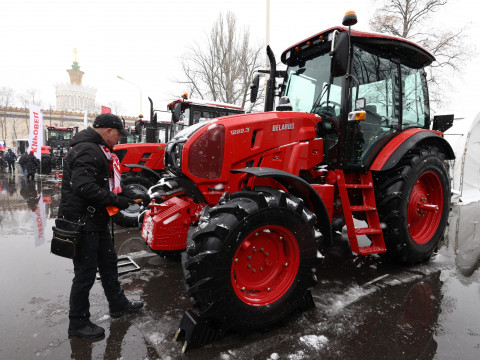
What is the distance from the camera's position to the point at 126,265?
168 inches

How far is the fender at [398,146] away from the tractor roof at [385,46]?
1042 millimetres

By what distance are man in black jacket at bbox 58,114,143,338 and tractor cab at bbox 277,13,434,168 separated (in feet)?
7.07

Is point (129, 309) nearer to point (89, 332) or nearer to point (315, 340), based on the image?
point (89, 332)

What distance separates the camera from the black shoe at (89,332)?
2592 millimetres

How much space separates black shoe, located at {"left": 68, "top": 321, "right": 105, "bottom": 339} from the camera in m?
2.59

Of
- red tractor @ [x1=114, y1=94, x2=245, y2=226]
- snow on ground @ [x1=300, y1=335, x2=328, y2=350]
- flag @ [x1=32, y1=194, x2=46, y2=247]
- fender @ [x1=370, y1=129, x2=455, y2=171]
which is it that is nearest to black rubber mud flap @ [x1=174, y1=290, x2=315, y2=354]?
snow on ground @ [x1=300, y1=335, x2=328, y2=350]

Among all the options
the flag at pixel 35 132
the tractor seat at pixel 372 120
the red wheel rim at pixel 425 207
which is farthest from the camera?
the flag at pixel 35 132

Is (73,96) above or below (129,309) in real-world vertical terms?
above

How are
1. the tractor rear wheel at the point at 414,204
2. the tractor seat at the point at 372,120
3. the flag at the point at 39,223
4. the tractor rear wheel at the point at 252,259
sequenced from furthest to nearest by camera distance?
the flag at the point at 39,223 → the tractor seat at the point at 372,120 → the tractor rear wheel at the point at 414,204 → the tractor rear wheel at the point at 252,259

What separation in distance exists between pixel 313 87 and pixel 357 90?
0.55m

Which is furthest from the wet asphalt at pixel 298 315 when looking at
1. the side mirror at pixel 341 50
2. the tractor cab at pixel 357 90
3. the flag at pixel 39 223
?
the side mirror at pixel 341 50

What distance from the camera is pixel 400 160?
4047mm

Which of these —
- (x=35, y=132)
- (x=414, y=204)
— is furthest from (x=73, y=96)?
(x=414, y=204)

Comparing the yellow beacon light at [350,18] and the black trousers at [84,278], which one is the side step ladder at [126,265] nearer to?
the black trousers at [84,278]
